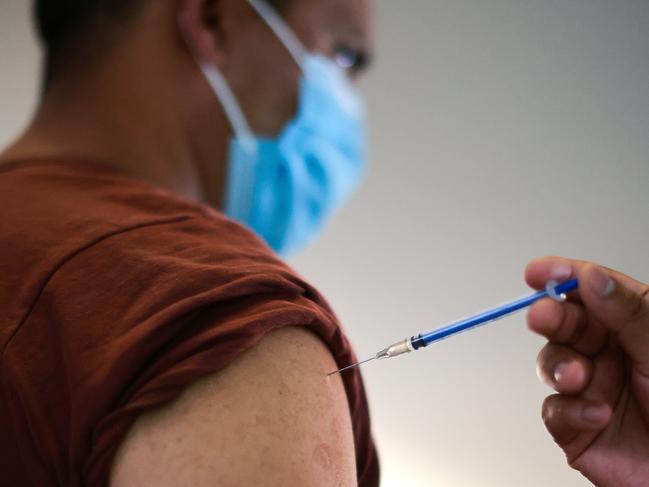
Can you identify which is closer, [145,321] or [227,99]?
[145,321]

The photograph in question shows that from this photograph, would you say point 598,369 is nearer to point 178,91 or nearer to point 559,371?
point 559,371

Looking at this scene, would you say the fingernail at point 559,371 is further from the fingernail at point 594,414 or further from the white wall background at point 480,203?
the white wall background at point 480,203

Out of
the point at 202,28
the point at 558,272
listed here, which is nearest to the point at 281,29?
the point at 202,28

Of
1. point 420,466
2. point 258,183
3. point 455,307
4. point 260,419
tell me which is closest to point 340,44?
point 258,183

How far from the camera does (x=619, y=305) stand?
601 mm

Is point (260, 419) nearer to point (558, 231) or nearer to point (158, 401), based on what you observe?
point (158, 401)

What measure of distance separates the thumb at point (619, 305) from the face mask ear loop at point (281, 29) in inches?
35.7

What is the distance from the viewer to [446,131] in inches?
77.8

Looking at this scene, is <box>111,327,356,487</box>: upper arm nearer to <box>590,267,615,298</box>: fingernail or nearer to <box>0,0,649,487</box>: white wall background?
<box>590,267,615,298</box>: fingernail

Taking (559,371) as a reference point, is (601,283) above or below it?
above

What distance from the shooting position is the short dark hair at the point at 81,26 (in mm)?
1071

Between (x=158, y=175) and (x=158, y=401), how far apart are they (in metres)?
0.61

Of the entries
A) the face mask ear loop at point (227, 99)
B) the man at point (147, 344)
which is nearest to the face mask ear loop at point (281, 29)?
the face mask ear loop at point (227, 99)

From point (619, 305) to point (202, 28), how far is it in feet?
2.90
